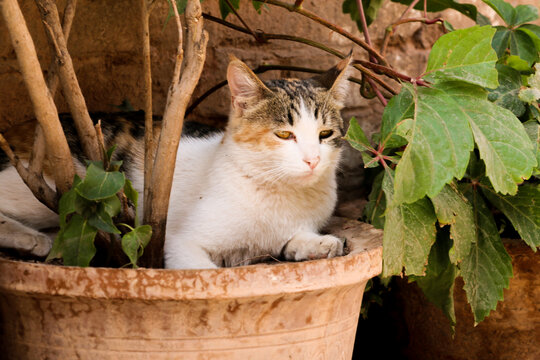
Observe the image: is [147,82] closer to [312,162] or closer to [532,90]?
[312,162]

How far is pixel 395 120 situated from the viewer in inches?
46.3

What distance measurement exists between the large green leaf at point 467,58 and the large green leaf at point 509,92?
41 cm

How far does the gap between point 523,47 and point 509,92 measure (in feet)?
0.77

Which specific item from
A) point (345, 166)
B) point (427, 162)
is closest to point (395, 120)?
point (427, 162)

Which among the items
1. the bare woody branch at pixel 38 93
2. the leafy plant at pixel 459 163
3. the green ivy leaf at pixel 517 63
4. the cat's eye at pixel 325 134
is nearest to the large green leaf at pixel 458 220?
the leafy plant at pixel 459 163

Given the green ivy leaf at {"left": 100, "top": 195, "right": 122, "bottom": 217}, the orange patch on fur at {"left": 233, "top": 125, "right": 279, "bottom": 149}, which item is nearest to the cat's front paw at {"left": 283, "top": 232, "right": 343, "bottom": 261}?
the orange patch on fur at {"left": 233, "top": 125, "right": 279, "bottom": 149}

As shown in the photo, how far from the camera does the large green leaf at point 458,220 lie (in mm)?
1281

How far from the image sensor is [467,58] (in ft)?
3.78

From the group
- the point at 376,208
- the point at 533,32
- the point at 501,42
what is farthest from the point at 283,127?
the point at 533,32

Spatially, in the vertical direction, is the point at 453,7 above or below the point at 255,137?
above

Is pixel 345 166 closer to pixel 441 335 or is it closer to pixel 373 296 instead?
pixel 373 296

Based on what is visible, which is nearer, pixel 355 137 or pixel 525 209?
pixel 355 137

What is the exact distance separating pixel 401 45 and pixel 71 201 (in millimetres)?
1724

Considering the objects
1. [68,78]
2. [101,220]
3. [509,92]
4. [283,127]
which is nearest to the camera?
[101,220]
